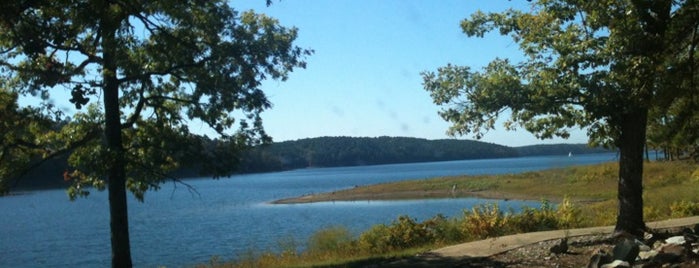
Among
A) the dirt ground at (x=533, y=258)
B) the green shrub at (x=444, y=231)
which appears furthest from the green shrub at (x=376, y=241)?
the dirt ground at (x=533, y=258)

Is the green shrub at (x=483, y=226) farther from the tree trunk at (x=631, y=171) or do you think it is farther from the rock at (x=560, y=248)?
the rock at (x=560, y=248)

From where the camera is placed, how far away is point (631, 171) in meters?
12.0

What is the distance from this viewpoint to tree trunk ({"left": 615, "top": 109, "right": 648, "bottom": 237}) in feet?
38.7

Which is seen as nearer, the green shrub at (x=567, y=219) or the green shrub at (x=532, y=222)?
the green shrub at (x=532, y=222)

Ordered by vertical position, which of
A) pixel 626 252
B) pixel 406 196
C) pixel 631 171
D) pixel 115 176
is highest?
pixel 115 176

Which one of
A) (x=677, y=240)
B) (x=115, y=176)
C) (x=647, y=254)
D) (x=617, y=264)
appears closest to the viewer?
(x=617, y=264)

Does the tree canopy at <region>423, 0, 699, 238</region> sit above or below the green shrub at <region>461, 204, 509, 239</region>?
above

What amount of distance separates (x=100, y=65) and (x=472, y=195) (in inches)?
1770

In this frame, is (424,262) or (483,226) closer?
(424,262)

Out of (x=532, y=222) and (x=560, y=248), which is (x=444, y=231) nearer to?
(x=532, y=222)

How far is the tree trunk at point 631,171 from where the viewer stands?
465 inches

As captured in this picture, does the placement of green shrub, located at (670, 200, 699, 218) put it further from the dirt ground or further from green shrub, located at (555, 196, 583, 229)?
the dirt ground

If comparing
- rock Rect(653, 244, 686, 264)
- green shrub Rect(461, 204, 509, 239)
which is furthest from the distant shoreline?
rock Rect(653, 244, 686, 264)

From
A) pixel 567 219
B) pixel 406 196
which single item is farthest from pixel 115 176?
pixel 406 196
